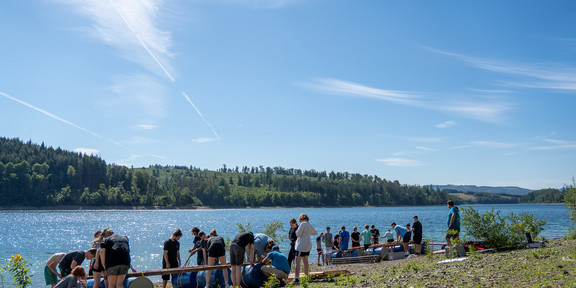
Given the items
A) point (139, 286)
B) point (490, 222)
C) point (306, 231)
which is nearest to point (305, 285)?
point (306, 231)

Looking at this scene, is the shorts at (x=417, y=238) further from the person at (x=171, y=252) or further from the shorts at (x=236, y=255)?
the person at (x=171, y=252)

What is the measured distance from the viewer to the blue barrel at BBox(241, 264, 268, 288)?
455 inches

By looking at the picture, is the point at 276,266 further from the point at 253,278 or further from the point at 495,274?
the point at 495,274

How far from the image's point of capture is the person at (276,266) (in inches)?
456

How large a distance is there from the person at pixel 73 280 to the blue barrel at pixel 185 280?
11.3 feet

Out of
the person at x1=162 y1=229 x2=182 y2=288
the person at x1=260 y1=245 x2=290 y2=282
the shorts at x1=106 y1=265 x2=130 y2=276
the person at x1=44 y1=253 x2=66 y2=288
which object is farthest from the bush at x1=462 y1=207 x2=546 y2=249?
the person at x1=44 y1=253 x2=66 y2=288

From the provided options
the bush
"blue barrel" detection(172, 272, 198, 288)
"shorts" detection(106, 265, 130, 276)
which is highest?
the bush

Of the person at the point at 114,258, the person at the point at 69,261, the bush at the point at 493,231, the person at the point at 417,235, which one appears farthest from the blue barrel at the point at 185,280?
the person at the point at 417,235

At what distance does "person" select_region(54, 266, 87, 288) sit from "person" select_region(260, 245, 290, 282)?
4594mm

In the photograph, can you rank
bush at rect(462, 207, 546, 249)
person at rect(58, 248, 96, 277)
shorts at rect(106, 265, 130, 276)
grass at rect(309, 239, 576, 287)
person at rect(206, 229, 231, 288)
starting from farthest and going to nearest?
bush at rect(462, 207, 546, 249)
person at rect(206, 229, 231, 288)
person at rect(58, 248, 96, 277)
shorts at rect(106, 265, 130, 276)
grass at rect(309, 239, 576, 287)

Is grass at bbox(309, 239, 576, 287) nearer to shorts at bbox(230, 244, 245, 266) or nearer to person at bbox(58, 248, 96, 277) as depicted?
shorts at bbox(230, 244, 245, 266)

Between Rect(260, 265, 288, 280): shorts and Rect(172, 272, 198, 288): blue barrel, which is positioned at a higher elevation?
Rect(260, 265, 288, 280): shorts

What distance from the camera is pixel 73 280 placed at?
32.6 feet

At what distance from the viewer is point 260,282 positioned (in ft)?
38.0
